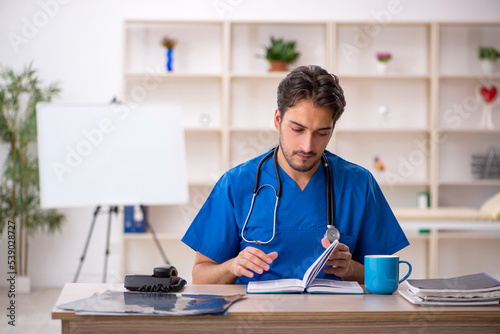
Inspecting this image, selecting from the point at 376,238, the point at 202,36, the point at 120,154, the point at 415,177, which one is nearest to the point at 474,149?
the point at 415,177

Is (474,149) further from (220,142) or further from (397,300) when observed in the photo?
(397,300)

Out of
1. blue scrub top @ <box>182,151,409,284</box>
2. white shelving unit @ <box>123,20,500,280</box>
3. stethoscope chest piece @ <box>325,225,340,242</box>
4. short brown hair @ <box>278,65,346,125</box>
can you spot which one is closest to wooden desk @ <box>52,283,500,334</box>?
stethoscope chest piece @ <box>325,225,340,242</box>

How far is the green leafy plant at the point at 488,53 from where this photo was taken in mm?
4449

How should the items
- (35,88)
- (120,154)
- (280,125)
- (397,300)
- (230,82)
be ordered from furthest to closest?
1. (230,82)
2. (35,88)
3. (120,154)
4. (280,125)
5. (397,300)

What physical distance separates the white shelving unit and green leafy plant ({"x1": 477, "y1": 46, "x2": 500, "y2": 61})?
0.16m

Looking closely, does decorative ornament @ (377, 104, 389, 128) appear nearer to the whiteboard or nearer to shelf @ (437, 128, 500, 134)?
shelf @ (437, 128, 500, 134)

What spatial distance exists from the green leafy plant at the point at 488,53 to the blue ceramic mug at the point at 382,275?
3.51 meters

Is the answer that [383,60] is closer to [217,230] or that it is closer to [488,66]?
[488,66]

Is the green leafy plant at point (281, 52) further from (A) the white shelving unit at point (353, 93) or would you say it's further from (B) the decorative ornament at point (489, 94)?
(B) the decorative ornament at point (489, 94)

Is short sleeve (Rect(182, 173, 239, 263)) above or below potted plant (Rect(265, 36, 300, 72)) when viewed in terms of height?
below

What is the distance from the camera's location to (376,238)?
5.83 feet

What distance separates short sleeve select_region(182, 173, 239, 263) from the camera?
1758 millimetres

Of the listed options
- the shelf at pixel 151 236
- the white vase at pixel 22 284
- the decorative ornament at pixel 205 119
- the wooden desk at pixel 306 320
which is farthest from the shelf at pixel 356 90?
the wooden desk at pixel 306 320

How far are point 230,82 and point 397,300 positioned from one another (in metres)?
3.35
